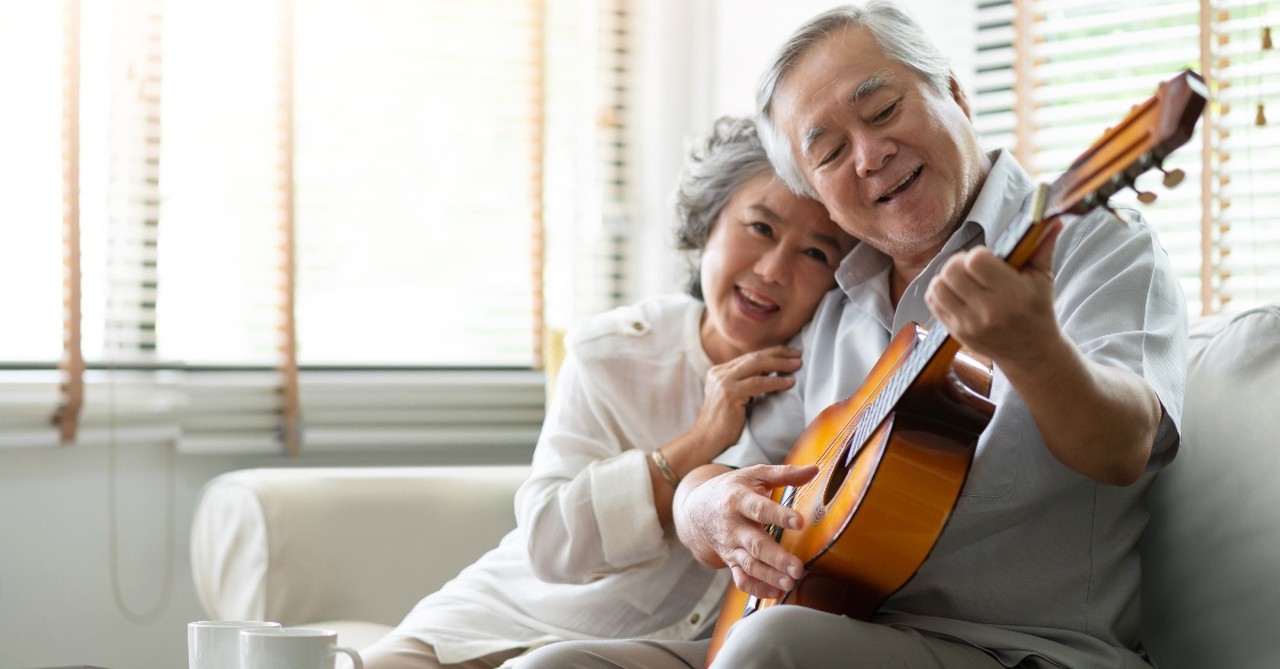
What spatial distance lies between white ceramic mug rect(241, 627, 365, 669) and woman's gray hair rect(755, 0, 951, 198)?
90 cm

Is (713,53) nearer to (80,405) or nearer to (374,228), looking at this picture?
(374,228)

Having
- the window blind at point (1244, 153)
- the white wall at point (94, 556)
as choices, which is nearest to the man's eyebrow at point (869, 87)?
the window blind at point (1244, 153)

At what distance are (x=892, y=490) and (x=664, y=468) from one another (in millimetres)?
616

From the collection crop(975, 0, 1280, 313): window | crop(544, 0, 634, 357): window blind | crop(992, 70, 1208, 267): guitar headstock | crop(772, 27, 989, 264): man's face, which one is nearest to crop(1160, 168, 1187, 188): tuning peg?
crop(992, 70, 1208, 267): guitar headstock

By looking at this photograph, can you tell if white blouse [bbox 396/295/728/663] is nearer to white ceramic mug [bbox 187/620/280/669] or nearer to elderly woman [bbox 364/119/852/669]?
elderly woman [bbox 364/119/852/669]

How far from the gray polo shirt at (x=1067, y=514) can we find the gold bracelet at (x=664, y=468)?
39cm

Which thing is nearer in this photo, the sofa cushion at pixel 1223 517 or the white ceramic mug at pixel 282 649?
the white ceramic mug at pixel 282 649

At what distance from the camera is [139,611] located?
295 centimetres

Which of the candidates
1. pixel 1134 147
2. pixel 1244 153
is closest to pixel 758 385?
pixel 1134 147

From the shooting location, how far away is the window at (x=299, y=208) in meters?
2.87

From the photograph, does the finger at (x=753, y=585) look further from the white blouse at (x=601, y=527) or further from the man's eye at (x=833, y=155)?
the man's eye at (x=833, y=155)

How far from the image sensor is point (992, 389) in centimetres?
137

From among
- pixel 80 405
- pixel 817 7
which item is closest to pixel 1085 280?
pixel 817 7

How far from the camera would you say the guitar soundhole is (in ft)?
4.29
